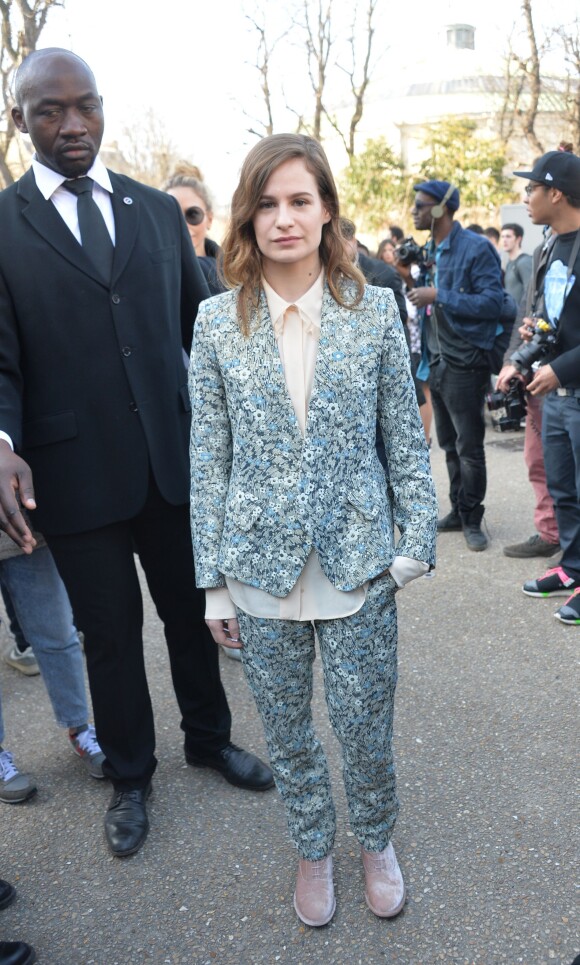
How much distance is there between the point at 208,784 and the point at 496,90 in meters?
29.8

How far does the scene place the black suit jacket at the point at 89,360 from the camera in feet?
8.21

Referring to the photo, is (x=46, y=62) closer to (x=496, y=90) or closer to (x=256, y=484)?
(x=256, y=484)

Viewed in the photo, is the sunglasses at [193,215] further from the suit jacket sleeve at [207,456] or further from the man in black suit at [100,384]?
the suit jacket sleeve at [207,456]

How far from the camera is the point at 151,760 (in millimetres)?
2992

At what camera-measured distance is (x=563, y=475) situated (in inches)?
169

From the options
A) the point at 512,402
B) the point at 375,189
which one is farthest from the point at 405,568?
the point at 375,189

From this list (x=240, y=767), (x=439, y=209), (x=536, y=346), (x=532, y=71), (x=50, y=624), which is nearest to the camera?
(x=240, y=767)

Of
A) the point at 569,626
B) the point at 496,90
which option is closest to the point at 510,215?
the point at 569,626

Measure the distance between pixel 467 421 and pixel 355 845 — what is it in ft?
10.1

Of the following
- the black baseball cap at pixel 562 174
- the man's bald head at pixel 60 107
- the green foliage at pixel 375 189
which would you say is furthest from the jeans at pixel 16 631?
the green foliage at pixel 375 189

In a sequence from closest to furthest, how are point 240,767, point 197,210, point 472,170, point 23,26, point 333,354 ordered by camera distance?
1. point 333,354
2. point 240,767
3. point 197,210
4. point 23,26
5. point 472,170

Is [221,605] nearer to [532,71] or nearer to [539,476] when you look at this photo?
[539,476]

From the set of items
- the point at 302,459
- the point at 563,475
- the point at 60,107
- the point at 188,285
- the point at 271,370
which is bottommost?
the point at 563,475

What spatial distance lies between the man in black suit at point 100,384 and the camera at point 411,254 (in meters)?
2.77
